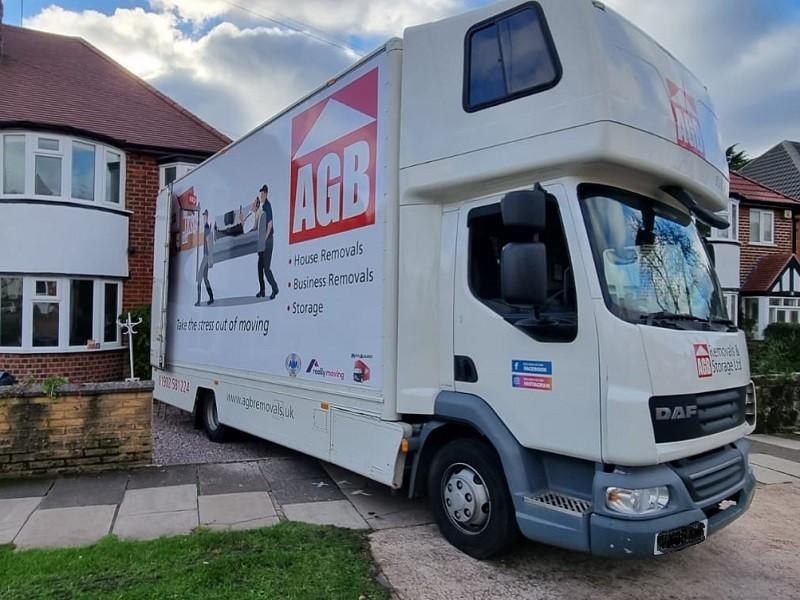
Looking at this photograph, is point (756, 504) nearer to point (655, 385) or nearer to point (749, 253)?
point (655, 385)

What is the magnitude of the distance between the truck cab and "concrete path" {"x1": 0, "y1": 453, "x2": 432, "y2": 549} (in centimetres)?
104

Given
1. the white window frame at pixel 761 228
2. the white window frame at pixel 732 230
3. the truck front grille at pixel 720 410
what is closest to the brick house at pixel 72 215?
the truck front grille at pixel 720 410

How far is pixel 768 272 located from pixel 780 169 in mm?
8626

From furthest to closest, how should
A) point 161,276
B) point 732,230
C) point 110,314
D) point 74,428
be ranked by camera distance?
point 732,230
point 110,314
point 161,276
point 74,428

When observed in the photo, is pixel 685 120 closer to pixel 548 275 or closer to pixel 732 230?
pixel 548 275

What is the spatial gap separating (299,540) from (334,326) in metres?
1.74

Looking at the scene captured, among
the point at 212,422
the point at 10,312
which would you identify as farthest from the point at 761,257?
the point at 10,312

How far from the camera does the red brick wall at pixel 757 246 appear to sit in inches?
756

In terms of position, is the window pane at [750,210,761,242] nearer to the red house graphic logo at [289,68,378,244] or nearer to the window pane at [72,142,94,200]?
the red house graphic logo at [289,68,378,244]

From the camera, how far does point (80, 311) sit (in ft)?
39.6

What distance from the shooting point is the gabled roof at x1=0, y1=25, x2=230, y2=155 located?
1260 cm

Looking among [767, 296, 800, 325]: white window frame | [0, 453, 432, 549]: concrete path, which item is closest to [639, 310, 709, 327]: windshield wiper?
[0, 453, 432, 549]: concrete path

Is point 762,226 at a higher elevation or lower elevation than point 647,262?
higher

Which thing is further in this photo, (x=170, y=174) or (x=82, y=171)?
(x=170, y=174)
